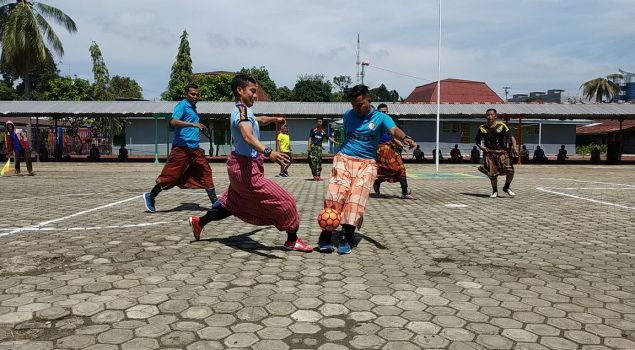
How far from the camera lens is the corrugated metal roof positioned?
2452cm

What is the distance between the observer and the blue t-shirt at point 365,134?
4656 mm

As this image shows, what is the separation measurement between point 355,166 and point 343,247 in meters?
0.79

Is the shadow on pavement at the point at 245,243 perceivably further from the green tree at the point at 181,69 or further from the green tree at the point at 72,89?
the green tree at the point at 72,89

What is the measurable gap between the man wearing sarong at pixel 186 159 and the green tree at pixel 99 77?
31.8 meters

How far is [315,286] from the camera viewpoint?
11.3 feet

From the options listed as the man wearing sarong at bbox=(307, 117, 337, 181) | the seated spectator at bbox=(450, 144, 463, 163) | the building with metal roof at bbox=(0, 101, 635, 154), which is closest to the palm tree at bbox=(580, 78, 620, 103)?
the building with metal roof at bbox=(0, 101, 635, 154)

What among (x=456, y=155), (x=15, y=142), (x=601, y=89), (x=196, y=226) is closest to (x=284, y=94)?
(x=601, y=89)

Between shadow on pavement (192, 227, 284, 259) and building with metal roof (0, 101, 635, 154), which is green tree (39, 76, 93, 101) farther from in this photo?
shadow on pavement (192, 227, 284, 259)

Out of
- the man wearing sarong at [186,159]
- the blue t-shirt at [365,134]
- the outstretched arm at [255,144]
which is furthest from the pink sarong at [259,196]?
the man wearing sarong at [186,159]

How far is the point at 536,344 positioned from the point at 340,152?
2.66m

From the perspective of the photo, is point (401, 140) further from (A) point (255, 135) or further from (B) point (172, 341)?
(B) point (172, 341)

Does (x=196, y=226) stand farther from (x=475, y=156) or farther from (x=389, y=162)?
(x=475, y=156)

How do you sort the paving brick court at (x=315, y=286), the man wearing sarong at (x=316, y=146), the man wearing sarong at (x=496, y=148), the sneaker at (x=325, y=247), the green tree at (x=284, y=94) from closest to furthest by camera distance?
the paving brick court at (x=315, y=286)
the sneaker at (x=325, y=247)
the man wearing sarong at (x=496, y=148)
the man wearing sarong at (x=316, y=146)
the green tree at (x=284, y=94)

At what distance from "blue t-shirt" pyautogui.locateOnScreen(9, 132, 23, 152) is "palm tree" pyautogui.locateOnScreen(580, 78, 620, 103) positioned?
51.8 metres
